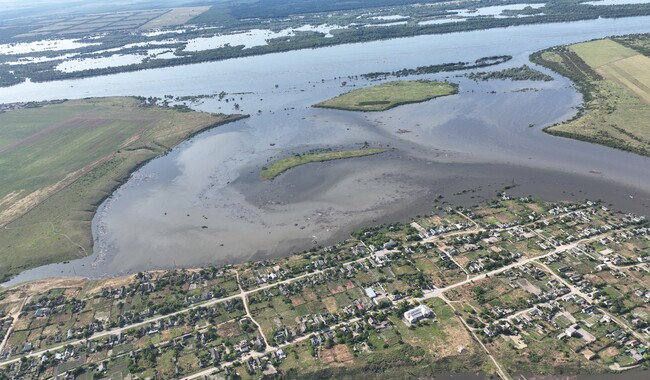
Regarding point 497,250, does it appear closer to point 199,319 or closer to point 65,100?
point 199,319

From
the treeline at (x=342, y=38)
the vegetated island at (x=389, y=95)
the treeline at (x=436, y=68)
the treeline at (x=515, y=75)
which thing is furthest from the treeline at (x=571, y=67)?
the treeline at (x=342, y=38)

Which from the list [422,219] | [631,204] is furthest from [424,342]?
[631,204]

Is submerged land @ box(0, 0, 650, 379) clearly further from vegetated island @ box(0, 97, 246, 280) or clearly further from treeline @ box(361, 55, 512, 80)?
treeline @ box(361, 55, 512, 80)

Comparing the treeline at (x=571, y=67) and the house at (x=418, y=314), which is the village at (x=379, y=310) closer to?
the house at (x=418, y=314)

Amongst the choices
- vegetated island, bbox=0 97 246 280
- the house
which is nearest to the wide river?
vegetated island, bbox=0 97 246 280

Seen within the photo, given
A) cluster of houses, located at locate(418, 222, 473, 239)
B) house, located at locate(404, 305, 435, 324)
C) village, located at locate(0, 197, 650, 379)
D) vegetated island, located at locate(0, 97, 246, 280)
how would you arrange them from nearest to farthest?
village, located at locate(0, 197, 650, 379), house, located at locate(404, 305, 435, 324), cluster of houses, located at locate(418, 222, 473, 239), vegetated island, located at locate(0, 97, 246, 280)
